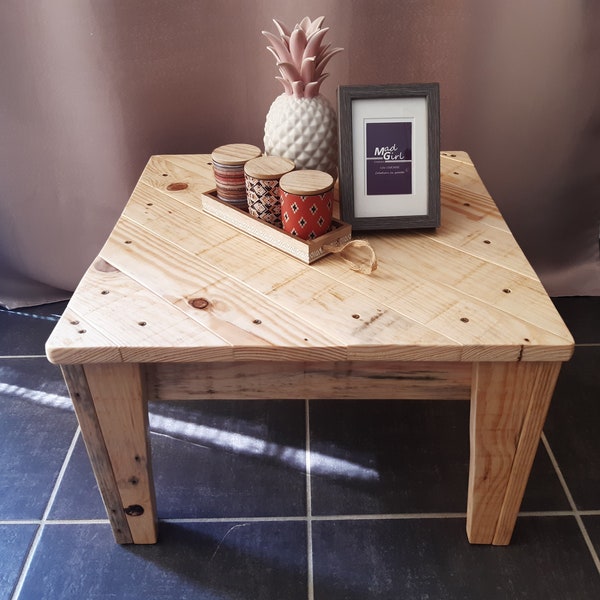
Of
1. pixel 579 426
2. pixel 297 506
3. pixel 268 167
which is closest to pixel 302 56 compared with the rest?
pixel 268 167

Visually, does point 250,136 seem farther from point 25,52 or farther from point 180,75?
point 25,52

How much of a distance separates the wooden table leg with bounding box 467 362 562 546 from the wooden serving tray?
30cm

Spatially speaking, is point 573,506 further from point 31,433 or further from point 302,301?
point 31,433

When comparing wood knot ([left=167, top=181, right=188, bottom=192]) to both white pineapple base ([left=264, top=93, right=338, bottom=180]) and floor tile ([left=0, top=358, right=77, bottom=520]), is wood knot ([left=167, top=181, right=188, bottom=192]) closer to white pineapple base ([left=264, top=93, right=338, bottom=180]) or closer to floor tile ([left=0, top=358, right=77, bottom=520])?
white pineapple base ([left=264, top=93, right=338, bottom=180])

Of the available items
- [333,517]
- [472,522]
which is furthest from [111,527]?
[472,522]

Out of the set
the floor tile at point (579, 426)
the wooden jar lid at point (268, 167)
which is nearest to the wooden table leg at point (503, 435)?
the floor tile at point (579, 426)

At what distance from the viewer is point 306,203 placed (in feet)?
3.26

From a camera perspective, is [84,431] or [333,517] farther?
[333,517]

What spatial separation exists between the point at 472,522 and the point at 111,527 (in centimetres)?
61

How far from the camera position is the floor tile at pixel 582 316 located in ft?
5.24

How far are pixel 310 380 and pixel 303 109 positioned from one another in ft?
1.51

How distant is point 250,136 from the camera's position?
1.52 metres

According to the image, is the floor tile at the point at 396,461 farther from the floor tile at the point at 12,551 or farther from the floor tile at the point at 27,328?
the floor tile at the point at 27,328

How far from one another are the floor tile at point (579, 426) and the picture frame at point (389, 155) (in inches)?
22.1
